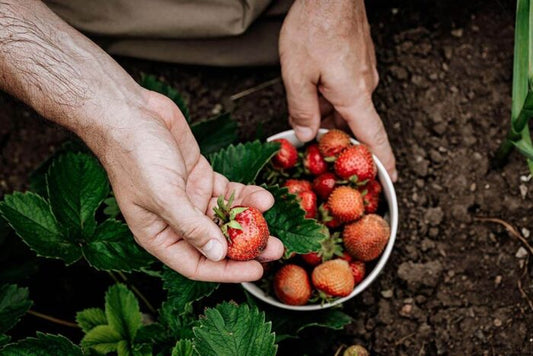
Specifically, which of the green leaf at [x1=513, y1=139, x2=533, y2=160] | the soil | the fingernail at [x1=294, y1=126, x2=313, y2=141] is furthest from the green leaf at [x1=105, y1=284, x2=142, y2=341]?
the green leaf at [x1=513, y1=139, x2=533, y2=160]

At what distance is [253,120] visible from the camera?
190 cm

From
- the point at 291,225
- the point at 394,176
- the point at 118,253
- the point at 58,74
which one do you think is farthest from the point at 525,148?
the point at 58,74

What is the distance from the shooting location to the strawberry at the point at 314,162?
5.04 ft

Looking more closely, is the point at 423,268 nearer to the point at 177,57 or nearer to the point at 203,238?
the point at 203,238

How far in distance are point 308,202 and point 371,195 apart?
18 cm

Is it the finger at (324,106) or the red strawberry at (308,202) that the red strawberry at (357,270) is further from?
the finger at (324,106)

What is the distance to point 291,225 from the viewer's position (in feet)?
4.36

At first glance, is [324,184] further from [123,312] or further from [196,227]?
[123,312]

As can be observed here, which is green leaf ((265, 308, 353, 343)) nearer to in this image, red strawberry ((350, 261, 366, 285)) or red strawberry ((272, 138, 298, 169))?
red strawberry ((350, 261, 366, 285))

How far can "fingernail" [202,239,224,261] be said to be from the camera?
114cm

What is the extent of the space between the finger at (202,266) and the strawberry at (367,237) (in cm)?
28

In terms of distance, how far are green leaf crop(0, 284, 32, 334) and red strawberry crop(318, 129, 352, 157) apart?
2.62 feet

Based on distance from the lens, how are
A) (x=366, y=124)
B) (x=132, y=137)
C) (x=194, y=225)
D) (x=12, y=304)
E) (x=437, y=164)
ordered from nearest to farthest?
(x=194, y=225), (x=132, y=137), (x=12, y=304), (x=366, y=124), (x=437, y=164)

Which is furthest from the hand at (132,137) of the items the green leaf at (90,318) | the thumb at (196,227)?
the green leaf at (90,318)
